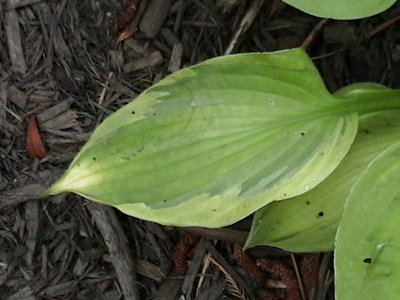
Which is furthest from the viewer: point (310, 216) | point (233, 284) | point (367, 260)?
point (233, 284)

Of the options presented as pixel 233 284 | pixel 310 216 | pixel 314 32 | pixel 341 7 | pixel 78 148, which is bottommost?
pixel 233 284

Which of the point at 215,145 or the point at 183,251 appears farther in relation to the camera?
the point at 183,251

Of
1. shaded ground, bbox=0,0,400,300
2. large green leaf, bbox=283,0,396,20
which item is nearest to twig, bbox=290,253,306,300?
shaded ground, bbox=0,0,400,300

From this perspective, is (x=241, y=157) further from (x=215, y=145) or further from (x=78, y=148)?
(x=78, y=148)

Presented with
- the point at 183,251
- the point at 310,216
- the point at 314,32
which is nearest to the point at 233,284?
the point at 183,251

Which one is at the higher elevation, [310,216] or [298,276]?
[310,216]

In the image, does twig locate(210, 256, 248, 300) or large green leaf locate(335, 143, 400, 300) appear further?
twig locate(210, 256, 248, 300)

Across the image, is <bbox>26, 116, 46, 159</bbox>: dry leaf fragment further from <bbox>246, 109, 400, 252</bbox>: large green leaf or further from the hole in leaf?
the hole in leaf
